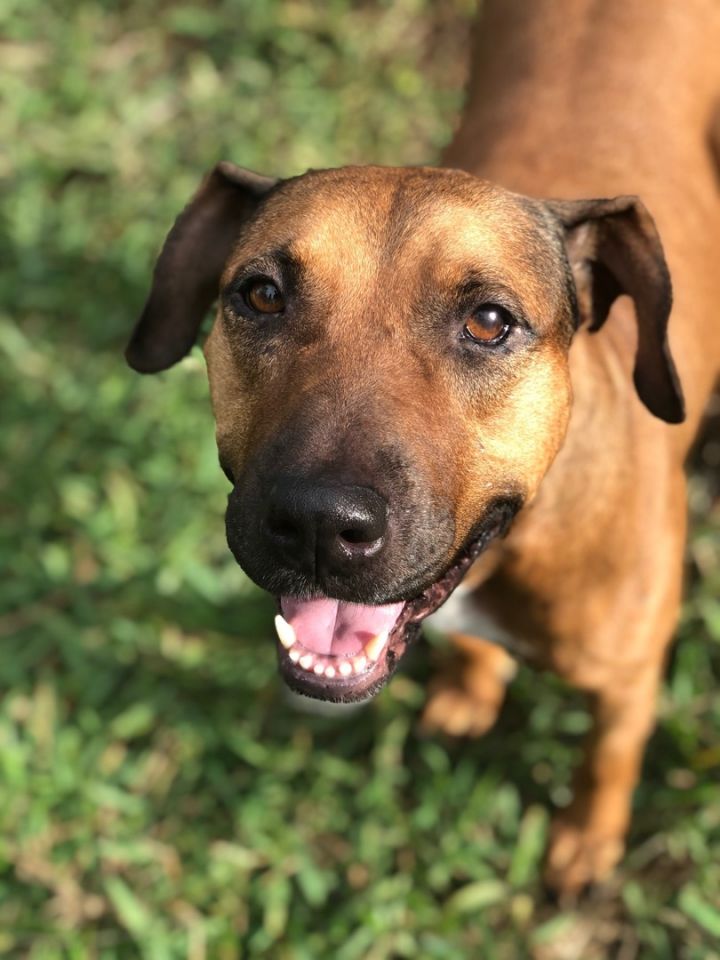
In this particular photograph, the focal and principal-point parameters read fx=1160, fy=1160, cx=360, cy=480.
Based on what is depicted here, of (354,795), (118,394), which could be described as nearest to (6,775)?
(354,795)

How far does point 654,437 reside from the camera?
12.4 ft

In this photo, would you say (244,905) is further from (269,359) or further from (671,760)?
(269,359)

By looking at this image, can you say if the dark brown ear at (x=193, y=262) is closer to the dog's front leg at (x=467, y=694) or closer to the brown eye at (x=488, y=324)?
the brown eye at (x=488, y=324)

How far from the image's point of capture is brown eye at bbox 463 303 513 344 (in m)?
2.97

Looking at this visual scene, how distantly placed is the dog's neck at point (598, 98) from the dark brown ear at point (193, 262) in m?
1.07

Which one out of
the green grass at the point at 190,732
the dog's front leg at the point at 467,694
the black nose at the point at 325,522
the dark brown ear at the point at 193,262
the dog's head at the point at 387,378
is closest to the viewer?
the black nose at the point at 325,522

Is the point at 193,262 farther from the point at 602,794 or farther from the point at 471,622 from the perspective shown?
the point at 602,794

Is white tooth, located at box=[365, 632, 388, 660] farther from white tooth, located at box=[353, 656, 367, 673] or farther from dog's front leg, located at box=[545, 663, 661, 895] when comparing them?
dog's front leg, located at box=[545, 663, 661, 895]

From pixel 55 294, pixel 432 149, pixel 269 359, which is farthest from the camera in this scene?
pixel 432 149

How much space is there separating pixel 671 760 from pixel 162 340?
2637 mm

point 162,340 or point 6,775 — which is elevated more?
point 162,340

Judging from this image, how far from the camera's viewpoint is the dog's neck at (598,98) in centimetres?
411

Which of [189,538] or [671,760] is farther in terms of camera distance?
[189,538]

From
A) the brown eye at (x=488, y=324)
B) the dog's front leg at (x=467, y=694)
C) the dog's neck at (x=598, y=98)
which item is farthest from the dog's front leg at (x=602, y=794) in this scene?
the dog's neck at (x=598, y=98)
